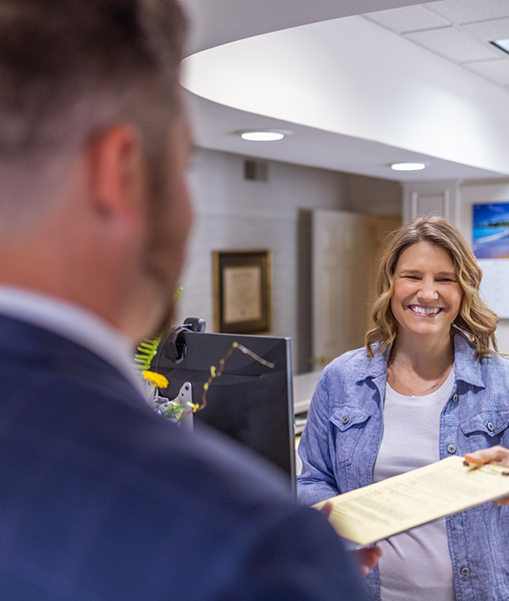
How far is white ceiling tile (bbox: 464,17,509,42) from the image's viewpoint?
127 inches

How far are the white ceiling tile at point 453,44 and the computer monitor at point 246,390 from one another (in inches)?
113

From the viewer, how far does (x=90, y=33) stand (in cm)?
37

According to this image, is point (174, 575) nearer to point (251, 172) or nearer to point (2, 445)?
point (2, 445)

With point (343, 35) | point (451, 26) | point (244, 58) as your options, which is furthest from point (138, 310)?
point (451, 26)

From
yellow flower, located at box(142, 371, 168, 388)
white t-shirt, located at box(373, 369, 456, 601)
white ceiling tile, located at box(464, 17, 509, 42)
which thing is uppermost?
white ceiling tile, located at box(464, 17, 509, 42)

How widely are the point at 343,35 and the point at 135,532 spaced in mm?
3058

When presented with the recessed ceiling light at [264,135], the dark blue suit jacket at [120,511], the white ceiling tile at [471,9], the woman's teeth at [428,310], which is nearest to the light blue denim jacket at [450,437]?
the woman's teeth at [428,310]

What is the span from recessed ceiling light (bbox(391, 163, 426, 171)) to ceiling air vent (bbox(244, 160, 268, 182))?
1358 mm

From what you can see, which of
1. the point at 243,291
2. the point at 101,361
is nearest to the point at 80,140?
the point at 101,361

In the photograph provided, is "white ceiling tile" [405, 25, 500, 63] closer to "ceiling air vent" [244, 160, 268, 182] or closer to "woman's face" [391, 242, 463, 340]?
"ceiling air vent" [244, 160, 268, 182]

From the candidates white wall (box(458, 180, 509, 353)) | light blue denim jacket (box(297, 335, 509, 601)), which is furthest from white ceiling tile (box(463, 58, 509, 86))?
light blue denim jacket (box(297, 335, 509, 601))

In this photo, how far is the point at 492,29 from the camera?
3322 mm

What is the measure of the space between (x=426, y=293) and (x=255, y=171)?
389 cm

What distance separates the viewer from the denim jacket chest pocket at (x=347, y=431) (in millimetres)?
1565
